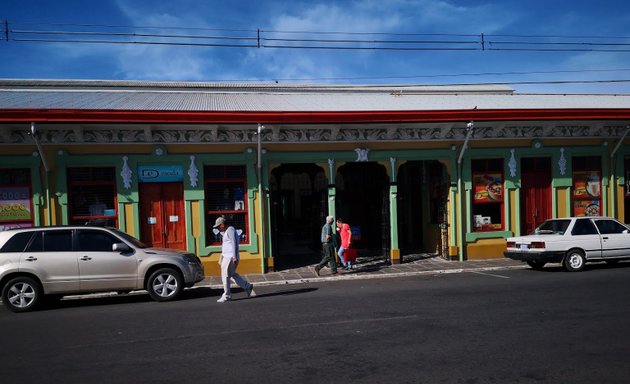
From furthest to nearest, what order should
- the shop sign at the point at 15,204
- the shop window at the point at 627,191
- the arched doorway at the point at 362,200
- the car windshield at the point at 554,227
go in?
the arched doorway at the point at 362,200
the shop window at the point at 627,191
the shop sign at the point at 15,204
the car windshield at the point at 554,227

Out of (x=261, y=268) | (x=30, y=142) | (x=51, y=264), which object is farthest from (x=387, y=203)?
(x=30, y=142)

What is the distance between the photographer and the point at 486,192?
48.2 ft

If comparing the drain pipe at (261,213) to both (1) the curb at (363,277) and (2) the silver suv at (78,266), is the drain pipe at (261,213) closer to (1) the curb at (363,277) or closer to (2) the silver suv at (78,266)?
(1) the curb at (363,277)

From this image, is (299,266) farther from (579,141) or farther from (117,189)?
(579,141)

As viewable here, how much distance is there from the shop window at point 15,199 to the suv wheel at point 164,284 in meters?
5.35

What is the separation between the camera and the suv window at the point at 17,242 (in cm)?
897

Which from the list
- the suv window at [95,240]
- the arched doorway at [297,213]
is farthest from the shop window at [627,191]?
the suv window at [95,240]

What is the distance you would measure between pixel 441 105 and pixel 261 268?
9052 millimetres

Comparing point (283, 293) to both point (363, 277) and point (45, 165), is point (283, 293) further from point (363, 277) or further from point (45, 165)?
point (45, 165)

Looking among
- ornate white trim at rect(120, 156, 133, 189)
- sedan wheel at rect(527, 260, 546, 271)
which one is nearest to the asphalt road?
sedan wheel at rect(527, 260, 546, 271)

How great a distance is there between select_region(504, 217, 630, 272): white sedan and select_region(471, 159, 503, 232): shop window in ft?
8.28

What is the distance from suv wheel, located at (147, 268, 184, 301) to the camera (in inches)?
369

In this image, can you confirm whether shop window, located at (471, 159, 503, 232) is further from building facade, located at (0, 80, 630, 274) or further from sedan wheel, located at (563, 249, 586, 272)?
sedan wheel, located at (563, 249, 586, 272)

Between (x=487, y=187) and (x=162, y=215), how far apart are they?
398 inches
